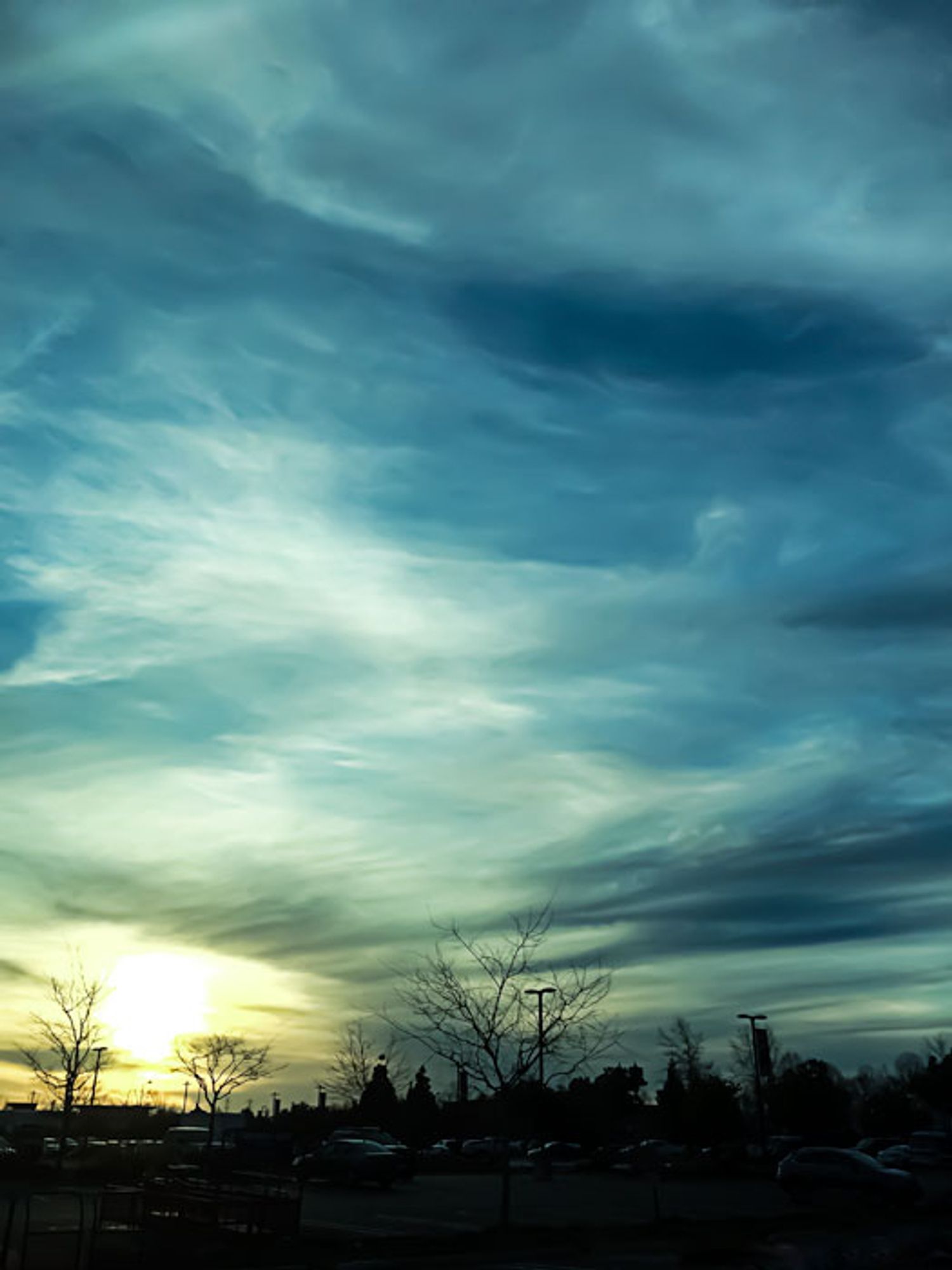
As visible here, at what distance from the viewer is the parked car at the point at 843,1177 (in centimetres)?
3122

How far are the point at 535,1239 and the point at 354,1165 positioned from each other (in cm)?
1945

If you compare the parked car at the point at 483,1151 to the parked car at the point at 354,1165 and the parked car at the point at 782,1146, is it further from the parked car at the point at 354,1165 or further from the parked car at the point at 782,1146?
the parked car at the point at 354,1165

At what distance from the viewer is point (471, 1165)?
5988cm

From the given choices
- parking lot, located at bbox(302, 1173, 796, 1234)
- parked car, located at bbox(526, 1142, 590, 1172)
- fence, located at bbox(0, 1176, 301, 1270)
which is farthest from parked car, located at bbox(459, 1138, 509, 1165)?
fence, located at bbox(0, 1176, 301, 1270)

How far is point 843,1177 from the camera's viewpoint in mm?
32625

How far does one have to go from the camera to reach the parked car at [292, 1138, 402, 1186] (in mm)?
38469

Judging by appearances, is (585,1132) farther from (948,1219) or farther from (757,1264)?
(757,1264)

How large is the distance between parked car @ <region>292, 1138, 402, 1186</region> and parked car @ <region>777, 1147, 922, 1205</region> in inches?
507

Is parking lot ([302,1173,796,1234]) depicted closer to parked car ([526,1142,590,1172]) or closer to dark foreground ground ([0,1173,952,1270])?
dark foreground ground ([0,1173,952,1270])

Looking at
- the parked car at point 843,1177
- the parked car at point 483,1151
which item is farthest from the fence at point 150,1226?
the parked car at point 483,1151

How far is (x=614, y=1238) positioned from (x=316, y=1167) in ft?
66.8

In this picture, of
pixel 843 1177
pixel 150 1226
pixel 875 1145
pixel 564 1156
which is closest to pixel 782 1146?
pixel 875 1145

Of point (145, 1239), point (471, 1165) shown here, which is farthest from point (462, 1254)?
point (471, 1165)

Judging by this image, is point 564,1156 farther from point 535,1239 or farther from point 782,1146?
point 535,1239
